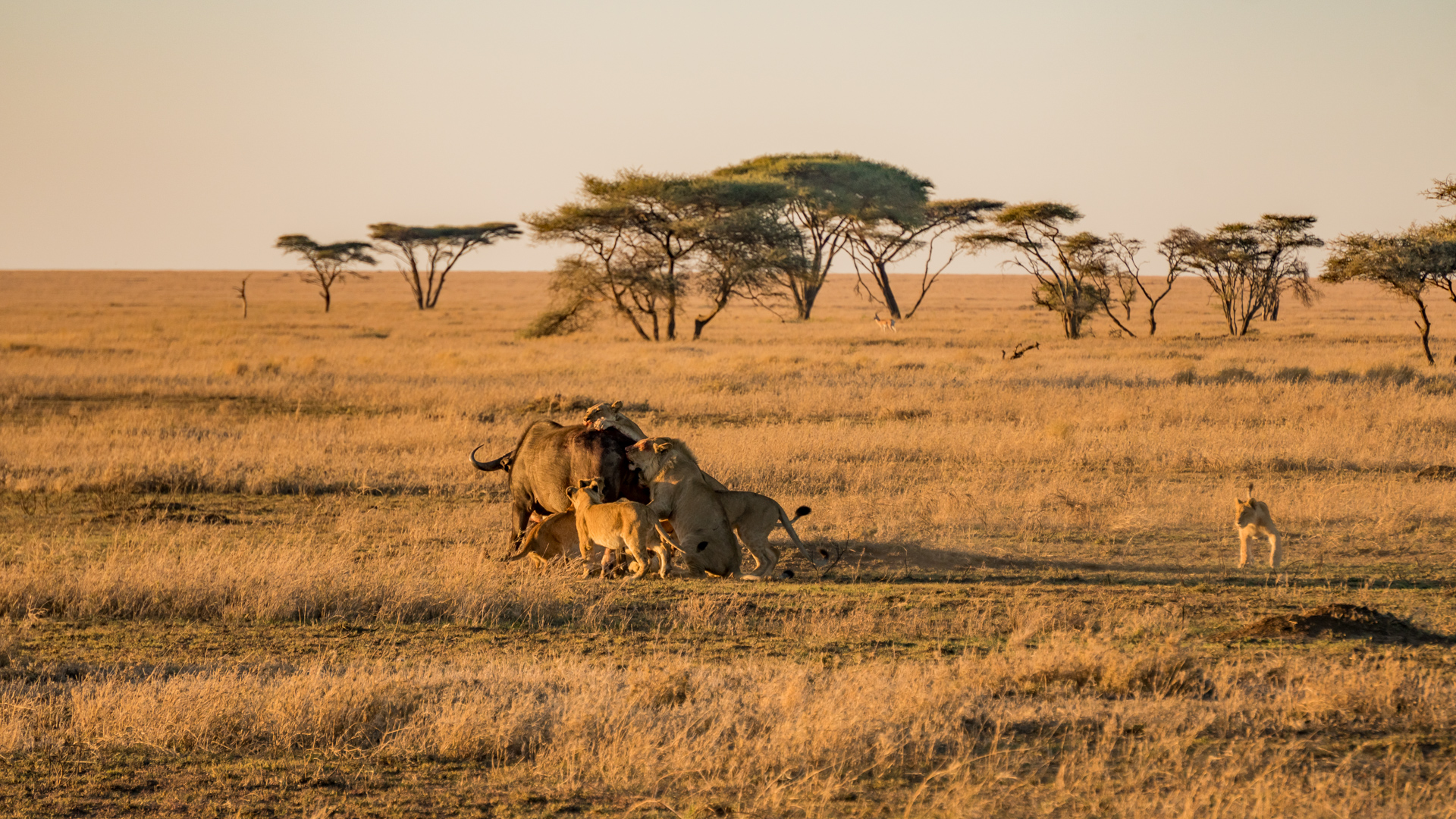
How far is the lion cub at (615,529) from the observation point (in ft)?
26.5

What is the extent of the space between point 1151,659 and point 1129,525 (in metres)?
4.63

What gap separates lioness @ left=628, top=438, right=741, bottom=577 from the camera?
8273 mm

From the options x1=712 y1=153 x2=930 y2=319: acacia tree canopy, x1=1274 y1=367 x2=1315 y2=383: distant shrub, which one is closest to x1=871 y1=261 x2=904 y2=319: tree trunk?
x1=712 y1=153 x2=930 y2=319: acacia tree canopy

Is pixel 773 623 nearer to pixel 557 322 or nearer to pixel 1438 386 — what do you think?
pixel 1438 386

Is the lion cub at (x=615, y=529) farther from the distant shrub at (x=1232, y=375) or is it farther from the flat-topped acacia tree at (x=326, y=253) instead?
the flat-topped acacia tree at (x=326, y=253)

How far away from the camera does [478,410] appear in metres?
18.8

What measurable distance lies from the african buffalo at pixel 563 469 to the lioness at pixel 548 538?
4.5 inches

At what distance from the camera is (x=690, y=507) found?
8305mm

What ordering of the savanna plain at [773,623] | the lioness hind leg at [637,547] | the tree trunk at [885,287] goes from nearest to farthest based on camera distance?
the savanna plain at [773,623] → the lioness hind leg at [637,547] → the tree trunk at [885,287]

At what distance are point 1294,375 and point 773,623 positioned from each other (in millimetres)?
18972

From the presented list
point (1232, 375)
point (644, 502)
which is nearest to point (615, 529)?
point (644, 502)

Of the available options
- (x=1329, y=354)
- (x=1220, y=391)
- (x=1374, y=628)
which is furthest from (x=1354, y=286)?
(x=1374, y=628)

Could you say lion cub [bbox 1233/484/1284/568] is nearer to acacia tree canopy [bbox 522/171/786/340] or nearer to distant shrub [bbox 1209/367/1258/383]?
distant shrub [bbox 1209/367/1258/383]

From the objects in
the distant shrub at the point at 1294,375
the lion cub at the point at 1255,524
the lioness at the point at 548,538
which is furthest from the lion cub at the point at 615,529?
the distant shrub at the point at 1294,375
